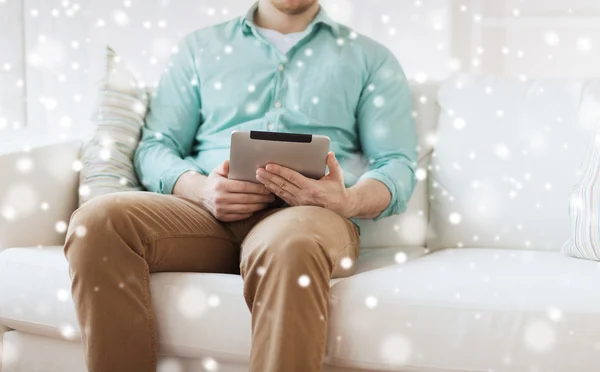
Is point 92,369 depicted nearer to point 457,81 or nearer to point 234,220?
point 234,220

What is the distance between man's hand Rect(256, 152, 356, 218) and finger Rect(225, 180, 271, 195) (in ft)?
0.12

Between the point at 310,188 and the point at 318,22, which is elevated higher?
the point at 318,22

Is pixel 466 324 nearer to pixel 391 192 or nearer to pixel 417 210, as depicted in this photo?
pixel 391 192

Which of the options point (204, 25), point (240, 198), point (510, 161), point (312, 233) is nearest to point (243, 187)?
point (240, 198)

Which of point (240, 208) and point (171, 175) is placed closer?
point (240, 208)

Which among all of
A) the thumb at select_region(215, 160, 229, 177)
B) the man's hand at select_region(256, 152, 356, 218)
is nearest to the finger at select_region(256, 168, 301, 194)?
the man's hand at select_region(256, 152, 356, 218)

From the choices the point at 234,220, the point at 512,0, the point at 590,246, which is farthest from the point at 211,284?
the point at 512,0

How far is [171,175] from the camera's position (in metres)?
1.58

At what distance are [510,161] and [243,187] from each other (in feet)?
2.11

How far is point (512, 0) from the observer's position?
2.33 m

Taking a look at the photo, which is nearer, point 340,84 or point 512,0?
point 340,84

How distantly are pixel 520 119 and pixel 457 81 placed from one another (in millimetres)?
197

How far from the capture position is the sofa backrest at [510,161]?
1.60 metres

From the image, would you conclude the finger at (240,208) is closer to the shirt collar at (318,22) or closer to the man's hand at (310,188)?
the man's hand at (310,188)
